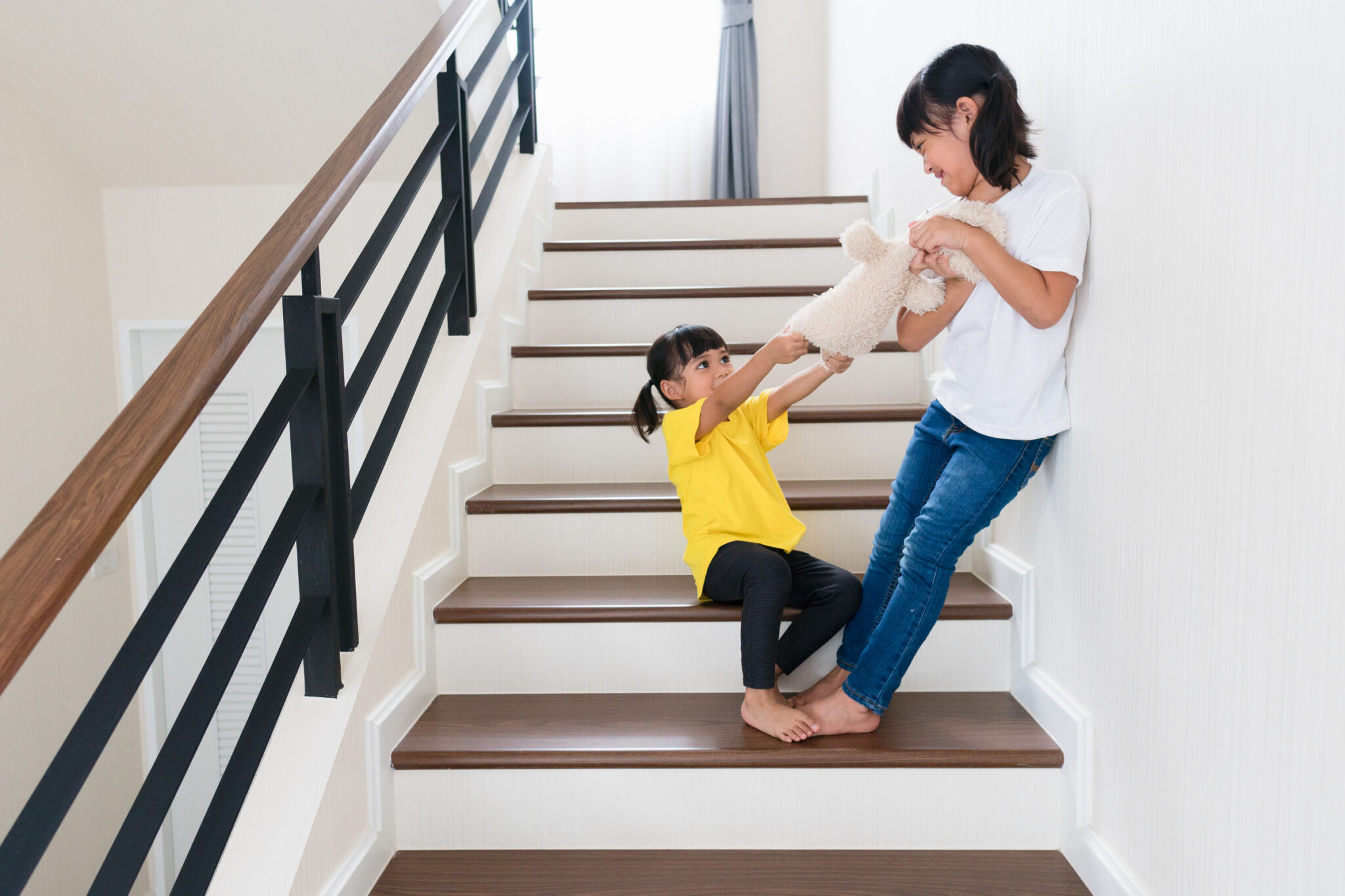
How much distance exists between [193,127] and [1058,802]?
2968 mm

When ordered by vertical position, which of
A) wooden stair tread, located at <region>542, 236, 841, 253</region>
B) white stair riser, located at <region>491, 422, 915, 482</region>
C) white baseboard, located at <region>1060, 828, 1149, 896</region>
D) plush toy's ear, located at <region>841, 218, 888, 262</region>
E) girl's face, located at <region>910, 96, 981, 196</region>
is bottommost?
white baseboard, located at <region>1060, 828, 1149, 896</region>

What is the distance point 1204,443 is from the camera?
3.13ft

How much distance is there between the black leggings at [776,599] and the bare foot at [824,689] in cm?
6

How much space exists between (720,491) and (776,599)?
9.5 inches

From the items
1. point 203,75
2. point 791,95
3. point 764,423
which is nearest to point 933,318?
point 764,423

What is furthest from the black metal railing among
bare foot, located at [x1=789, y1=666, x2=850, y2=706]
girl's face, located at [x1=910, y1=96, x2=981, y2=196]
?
girl's face, located at [x1=910, y1=96, x2=981, y2=196]

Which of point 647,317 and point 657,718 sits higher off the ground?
point 647,317

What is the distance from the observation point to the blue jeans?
4.41 ft

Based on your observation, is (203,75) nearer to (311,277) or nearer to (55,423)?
(55,423)

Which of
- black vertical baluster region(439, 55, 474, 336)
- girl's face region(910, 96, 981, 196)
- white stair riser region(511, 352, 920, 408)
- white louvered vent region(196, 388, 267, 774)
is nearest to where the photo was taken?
girl's face region(910, 96, 981, 196)

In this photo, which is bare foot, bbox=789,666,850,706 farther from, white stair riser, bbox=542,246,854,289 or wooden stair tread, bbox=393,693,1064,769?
white stair riser, bbox=542,246,854,289

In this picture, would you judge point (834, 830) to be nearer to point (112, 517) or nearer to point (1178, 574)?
point (1178, 574)

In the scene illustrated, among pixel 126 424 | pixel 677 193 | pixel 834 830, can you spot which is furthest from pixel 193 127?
pixel 834 830

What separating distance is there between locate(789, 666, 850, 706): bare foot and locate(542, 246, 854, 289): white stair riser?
139cm
